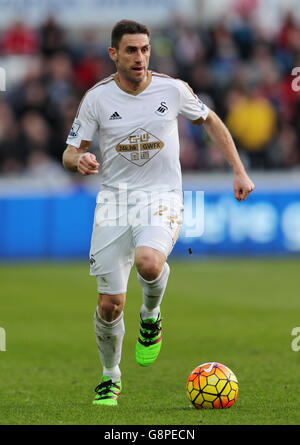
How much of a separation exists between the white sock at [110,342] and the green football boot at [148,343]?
167 mm

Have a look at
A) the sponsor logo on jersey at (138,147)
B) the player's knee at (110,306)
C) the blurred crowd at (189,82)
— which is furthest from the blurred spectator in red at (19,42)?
the player's knee at (110,306)

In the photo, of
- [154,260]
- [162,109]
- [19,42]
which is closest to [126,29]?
[162,109]

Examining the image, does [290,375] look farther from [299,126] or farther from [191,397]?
[299,126]

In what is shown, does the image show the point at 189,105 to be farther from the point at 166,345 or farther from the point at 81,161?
the point at 166,345

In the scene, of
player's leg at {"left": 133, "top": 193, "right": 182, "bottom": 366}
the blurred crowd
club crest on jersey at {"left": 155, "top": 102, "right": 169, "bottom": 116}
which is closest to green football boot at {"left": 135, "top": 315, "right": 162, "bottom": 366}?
player's leg at {"left": 133, "top": 193, "right": 182, "bottom": 366}

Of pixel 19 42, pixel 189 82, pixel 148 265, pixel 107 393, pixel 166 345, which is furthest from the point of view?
pixel 19 42

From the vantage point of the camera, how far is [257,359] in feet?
29.0

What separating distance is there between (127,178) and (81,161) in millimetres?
591

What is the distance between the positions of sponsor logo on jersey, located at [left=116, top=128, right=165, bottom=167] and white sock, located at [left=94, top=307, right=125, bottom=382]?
45.4 inches

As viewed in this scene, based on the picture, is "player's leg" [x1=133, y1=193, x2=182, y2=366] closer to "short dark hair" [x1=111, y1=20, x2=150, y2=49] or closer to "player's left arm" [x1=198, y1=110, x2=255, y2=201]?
"player's left arm" [x1=198, y1=110, x2=255, y2=201]

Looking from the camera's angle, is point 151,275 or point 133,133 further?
point 133,133

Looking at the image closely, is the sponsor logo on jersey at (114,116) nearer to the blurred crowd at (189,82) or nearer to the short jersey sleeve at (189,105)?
the short jersey sleeve at (189,105)

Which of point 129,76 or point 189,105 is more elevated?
point 129,76

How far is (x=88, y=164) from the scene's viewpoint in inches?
254
